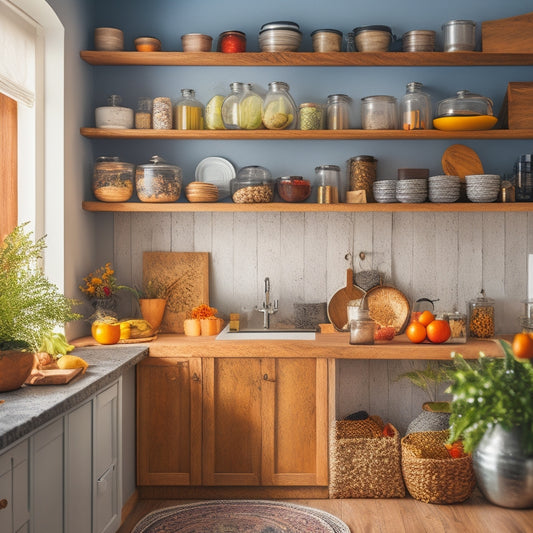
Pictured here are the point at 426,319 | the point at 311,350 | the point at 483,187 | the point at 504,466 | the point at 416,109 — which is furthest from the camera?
the point at 416,109

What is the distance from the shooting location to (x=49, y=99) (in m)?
3.79

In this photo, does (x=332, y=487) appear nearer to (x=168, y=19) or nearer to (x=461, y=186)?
(x=461, y=186)

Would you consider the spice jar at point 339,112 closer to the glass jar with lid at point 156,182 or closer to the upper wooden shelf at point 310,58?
the upper wooden shelf at point 310,58

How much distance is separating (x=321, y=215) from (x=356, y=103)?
0.72 meters

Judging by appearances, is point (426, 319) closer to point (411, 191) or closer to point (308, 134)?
point (411, 191)

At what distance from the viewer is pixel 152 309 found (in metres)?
4.16

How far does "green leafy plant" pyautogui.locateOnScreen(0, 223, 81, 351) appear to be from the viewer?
8.25 feet

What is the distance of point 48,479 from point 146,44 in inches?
105

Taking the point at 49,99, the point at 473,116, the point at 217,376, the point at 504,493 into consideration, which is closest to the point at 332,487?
the point at 217,376

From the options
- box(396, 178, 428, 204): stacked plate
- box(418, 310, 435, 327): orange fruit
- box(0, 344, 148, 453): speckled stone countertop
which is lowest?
box(0, 344, 148, 453): speckled stone countertop

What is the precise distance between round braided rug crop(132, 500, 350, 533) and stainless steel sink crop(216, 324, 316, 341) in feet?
2.89

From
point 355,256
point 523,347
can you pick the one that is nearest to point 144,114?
point 355,256

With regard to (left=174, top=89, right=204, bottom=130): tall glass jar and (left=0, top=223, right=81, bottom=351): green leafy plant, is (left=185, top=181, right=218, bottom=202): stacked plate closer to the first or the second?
(left=174, top=89, right=204, bottom=130): tall glass jar

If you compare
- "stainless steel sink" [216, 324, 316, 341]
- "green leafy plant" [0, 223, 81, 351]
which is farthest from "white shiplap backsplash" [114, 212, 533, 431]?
"green leafy plant" [0, 223, 81, 351]
